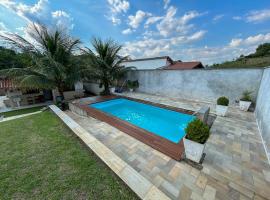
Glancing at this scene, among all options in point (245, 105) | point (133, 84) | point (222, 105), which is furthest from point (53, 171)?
point (133, 84)

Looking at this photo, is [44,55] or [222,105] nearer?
[222,105]

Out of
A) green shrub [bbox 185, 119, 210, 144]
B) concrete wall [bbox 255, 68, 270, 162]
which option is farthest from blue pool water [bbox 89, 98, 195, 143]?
concrete wall [bbox 255, 68, 270, 162]

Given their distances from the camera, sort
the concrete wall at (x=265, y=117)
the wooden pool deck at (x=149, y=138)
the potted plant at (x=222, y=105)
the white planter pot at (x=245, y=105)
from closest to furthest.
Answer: the wooden pool deck at (x=149, y=138) < the concrete wall at (x=265, y=117) < the potted plant at (x=222, y=105) < the white planter pot at (x=245, y=105)

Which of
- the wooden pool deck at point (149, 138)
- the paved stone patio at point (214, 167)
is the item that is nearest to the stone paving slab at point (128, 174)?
the paved stone patio at point (214, 167)

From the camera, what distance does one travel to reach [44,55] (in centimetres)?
668

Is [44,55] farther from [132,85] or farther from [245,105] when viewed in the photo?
[245,105]

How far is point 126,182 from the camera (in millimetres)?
2012

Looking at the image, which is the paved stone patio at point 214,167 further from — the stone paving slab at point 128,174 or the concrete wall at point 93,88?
the concrete wall at point 93,88

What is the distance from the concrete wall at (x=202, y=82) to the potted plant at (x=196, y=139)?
18.9 ft

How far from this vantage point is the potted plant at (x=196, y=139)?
246 cm

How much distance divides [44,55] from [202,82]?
9581 millimetres

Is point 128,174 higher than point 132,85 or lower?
lower

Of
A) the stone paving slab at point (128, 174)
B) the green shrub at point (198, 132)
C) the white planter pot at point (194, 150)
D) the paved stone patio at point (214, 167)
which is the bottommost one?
the paved stone patio at point (214, 167)

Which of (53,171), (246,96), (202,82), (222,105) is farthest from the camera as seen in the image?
(202,82)
